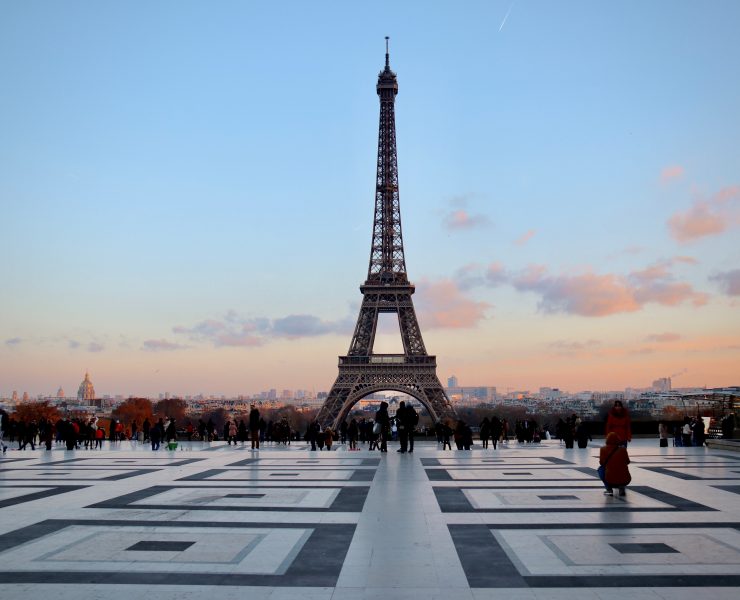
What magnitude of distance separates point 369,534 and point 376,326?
194 feet

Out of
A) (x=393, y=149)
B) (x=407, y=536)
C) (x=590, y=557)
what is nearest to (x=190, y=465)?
(x=407, y=536)

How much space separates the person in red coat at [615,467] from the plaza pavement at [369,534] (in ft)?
1.16

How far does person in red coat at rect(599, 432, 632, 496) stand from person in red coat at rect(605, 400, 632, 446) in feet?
1.24

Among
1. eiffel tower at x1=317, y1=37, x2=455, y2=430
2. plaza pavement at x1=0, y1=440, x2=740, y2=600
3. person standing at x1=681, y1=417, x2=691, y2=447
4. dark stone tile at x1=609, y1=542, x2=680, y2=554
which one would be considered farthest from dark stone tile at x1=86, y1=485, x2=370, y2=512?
eiffel tower at x1=317, y1=37, x2=455, y2=430

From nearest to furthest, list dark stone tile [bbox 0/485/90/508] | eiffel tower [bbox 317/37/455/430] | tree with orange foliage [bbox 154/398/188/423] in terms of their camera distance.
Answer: dark stone tile [bbox 0/485/90/508], eiffel tower [bbox 317/37/455/430], tree with orange foliage [bbox 154/398/188/423]

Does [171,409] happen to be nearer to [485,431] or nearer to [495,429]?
[495,429]

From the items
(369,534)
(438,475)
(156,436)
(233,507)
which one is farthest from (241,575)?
(156,436)

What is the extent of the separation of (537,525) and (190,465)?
11.5 m

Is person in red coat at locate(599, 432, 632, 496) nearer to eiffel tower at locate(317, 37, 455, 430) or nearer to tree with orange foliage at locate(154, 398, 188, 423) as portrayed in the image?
eiffel tower at locate(317, 37, 455, 430)

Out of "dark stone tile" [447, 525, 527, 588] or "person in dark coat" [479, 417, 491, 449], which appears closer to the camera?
"dark stone tile" [447, 525, 527, 588]

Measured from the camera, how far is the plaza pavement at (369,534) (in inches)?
264

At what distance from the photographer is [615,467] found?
1217 centimetres

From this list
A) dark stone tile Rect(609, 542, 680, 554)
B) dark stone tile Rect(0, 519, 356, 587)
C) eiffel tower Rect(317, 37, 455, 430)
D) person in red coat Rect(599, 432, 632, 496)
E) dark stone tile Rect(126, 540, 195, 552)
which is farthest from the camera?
eiffel tower Rect(317, 37, 455, 430)

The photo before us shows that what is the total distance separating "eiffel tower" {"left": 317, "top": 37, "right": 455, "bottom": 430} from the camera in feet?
207
